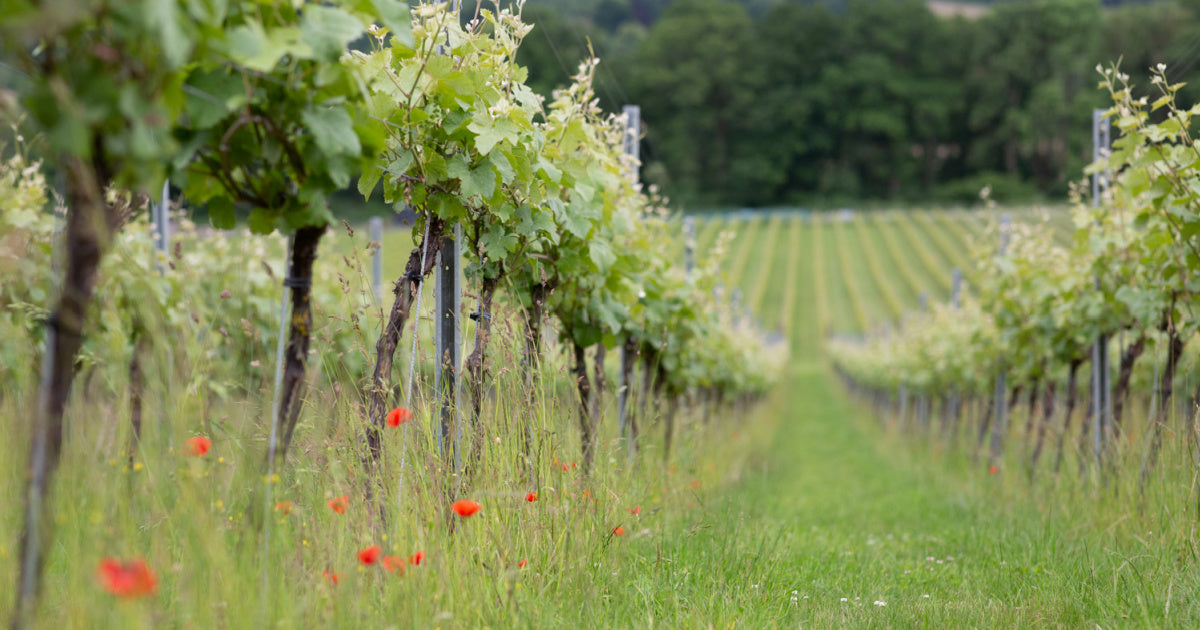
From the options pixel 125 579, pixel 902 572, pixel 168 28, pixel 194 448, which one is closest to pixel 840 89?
pixel 902 572

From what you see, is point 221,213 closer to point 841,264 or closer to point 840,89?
point 841,264

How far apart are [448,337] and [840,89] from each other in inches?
2991

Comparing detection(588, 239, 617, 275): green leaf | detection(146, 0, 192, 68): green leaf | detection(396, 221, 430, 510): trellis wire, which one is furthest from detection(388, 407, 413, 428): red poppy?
detection(588, 239, 617, 275): green leaf

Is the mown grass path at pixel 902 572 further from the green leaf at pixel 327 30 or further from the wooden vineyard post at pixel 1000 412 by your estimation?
the wooden vineyard post at pixel 1000 412

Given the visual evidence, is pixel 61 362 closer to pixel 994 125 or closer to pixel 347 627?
pixel 347 627

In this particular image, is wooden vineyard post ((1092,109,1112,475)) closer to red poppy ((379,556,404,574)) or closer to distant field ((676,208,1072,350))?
red poppy ((379,556,404,574))

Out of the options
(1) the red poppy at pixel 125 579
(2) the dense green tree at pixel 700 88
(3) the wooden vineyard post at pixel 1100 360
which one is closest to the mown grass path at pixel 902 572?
(3) the wooden vineyard post at pixel 1100 360

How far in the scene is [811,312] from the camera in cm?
3678

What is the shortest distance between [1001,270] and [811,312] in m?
30.4

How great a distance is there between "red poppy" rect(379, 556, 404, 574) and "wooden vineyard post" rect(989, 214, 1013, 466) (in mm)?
6469

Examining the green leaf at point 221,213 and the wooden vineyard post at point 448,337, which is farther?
the wooden vineyard post at point 448,337

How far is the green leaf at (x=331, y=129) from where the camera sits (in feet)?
5.44

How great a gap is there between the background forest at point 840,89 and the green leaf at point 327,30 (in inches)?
1696

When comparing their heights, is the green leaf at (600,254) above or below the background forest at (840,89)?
below
